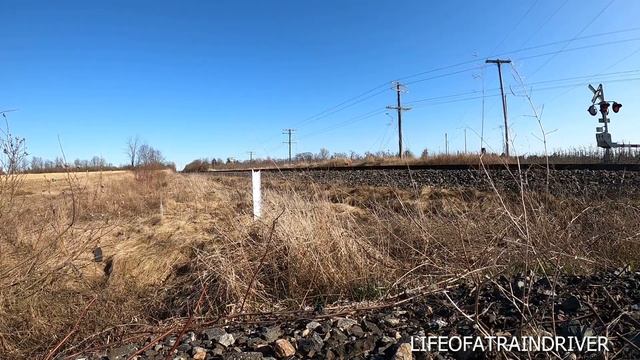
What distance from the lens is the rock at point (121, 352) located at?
2779mm

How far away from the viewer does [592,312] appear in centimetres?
275

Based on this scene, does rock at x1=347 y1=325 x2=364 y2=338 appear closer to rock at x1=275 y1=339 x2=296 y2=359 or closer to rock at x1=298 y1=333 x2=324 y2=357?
rock at x1=298 y1=333 x2=324 y2=357

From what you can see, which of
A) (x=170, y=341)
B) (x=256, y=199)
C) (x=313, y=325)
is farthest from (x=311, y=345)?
(x=256, y=199)

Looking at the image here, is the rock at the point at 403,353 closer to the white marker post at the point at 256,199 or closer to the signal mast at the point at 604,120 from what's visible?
the white marker post at the point at 256,199

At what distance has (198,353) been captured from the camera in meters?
2.73

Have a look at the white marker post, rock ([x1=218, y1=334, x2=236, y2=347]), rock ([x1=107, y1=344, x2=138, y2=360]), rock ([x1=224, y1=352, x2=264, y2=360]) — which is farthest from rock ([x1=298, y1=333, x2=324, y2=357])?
the white marker post

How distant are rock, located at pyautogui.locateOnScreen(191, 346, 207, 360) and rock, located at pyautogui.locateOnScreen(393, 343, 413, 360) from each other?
1.16m

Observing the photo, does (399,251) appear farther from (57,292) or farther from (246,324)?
(57,292)

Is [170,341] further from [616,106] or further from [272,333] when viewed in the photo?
[616,106]

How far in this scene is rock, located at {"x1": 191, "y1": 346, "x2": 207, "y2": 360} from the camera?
271cm

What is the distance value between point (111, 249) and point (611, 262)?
22.9 ft

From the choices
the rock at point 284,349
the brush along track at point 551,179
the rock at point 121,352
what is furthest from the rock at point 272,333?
the brush along track at point 551,179

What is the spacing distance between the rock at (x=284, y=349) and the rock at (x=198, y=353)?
1.46 ft

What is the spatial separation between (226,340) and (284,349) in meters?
0.44
